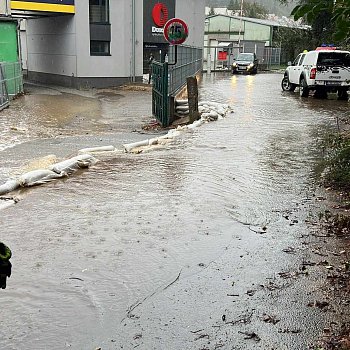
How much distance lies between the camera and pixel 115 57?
93.6ft

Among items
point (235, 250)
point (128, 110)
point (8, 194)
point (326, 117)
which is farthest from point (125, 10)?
point (235, 250)

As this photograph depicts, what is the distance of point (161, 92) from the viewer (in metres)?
14.1

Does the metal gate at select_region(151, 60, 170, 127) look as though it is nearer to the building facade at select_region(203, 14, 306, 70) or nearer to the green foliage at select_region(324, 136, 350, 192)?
the green foliage at select_region(324, 136, 350, 192)

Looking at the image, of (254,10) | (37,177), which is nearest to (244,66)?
(37,177)

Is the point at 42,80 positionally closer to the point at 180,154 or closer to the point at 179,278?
the point at 180,154

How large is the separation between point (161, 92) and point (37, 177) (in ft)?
24.2

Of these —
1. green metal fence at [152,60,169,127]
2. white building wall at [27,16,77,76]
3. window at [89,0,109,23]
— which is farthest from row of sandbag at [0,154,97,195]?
window at [89,0,109,23]

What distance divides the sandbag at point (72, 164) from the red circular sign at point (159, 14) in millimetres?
24011

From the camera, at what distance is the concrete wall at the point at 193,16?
107ft

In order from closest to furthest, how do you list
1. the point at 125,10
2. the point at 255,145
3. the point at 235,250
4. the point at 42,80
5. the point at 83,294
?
the point at 83,294
the point at 235,250
the point at 255,145
the point at 125,10
the point at 42,80

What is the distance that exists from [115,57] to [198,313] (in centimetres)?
2622

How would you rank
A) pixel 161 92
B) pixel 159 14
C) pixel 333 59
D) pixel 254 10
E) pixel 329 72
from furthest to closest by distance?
pixel 254 10
pixel 159 14
pixel 333 59
pixel 329 72
pixel 161 92

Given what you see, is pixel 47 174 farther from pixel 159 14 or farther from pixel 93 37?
pixel 159 14

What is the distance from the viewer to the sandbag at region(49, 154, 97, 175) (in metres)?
7.72
